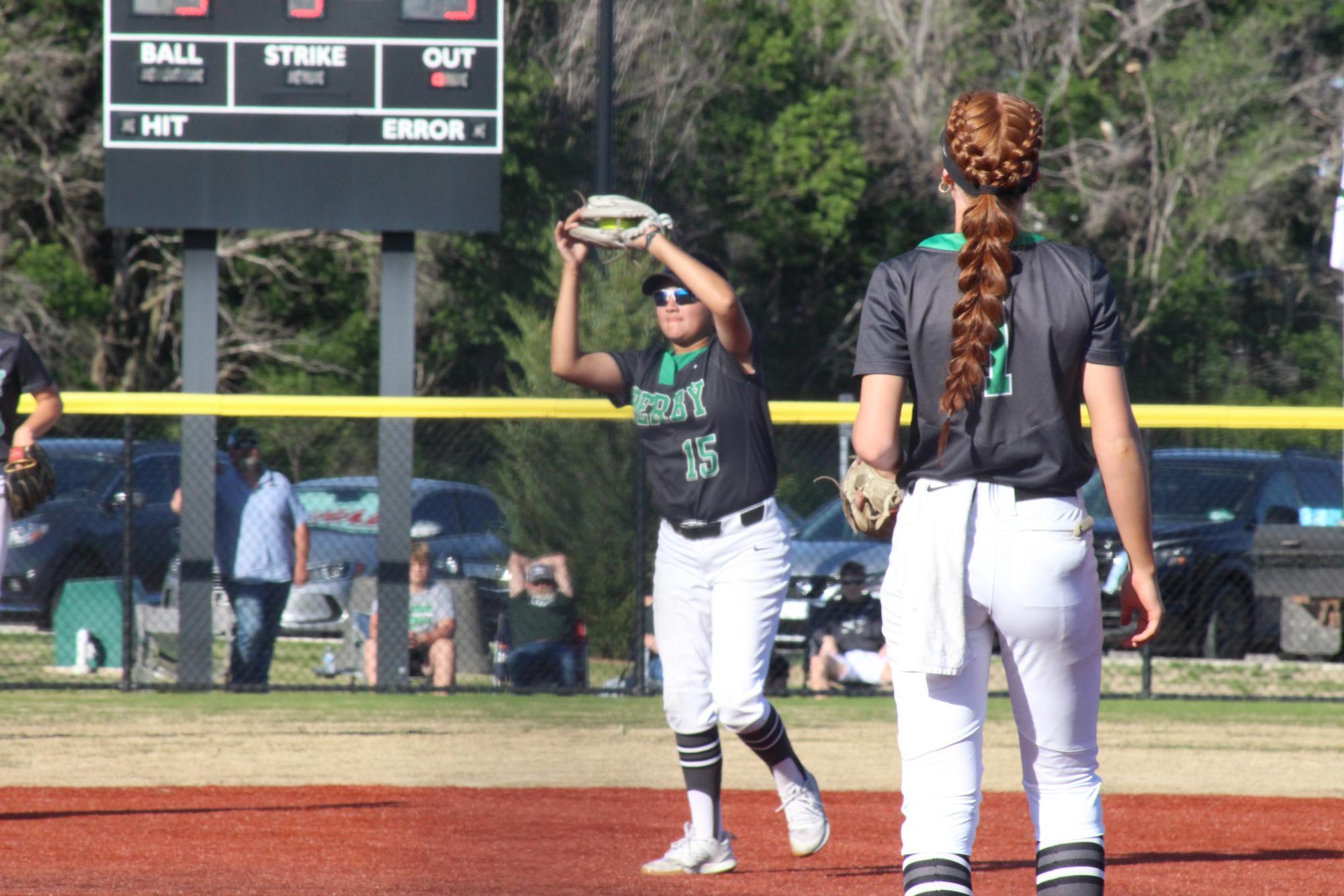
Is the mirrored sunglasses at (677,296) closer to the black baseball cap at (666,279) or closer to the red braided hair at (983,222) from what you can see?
the black baseball cap at (666,279)

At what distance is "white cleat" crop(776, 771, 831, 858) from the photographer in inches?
211

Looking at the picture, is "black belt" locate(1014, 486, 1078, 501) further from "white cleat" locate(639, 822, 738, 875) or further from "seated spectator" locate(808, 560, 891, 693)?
"seated spectator" locate(808, 560, 891, 693)

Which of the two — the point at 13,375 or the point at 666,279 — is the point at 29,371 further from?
the point at 666,279

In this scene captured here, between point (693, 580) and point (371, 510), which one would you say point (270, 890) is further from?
point (371, 510)

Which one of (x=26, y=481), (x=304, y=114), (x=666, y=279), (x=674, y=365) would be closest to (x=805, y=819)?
(x=674, y=365)

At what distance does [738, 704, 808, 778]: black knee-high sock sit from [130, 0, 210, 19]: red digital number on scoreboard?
737 cm

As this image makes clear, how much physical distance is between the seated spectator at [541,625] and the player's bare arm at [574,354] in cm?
459

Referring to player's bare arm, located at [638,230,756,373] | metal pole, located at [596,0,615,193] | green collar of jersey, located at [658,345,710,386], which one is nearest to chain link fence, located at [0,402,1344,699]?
metal pole, located at [596,0,615,193]

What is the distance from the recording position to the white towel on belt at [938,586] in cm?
305

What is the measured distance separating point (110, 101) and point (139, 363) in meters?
18.2

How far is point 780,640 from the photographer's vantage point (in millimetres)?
10492

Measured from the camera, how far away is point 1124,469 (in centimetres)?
309

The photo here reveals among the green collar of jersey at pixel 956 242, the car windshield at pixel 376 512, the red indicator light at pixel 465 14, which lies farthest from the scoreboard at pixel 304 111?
the green collar of jersey at pixel 956 242

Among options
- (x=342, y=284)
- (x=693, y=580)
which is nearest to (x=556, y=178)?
(x=342, y=284)
